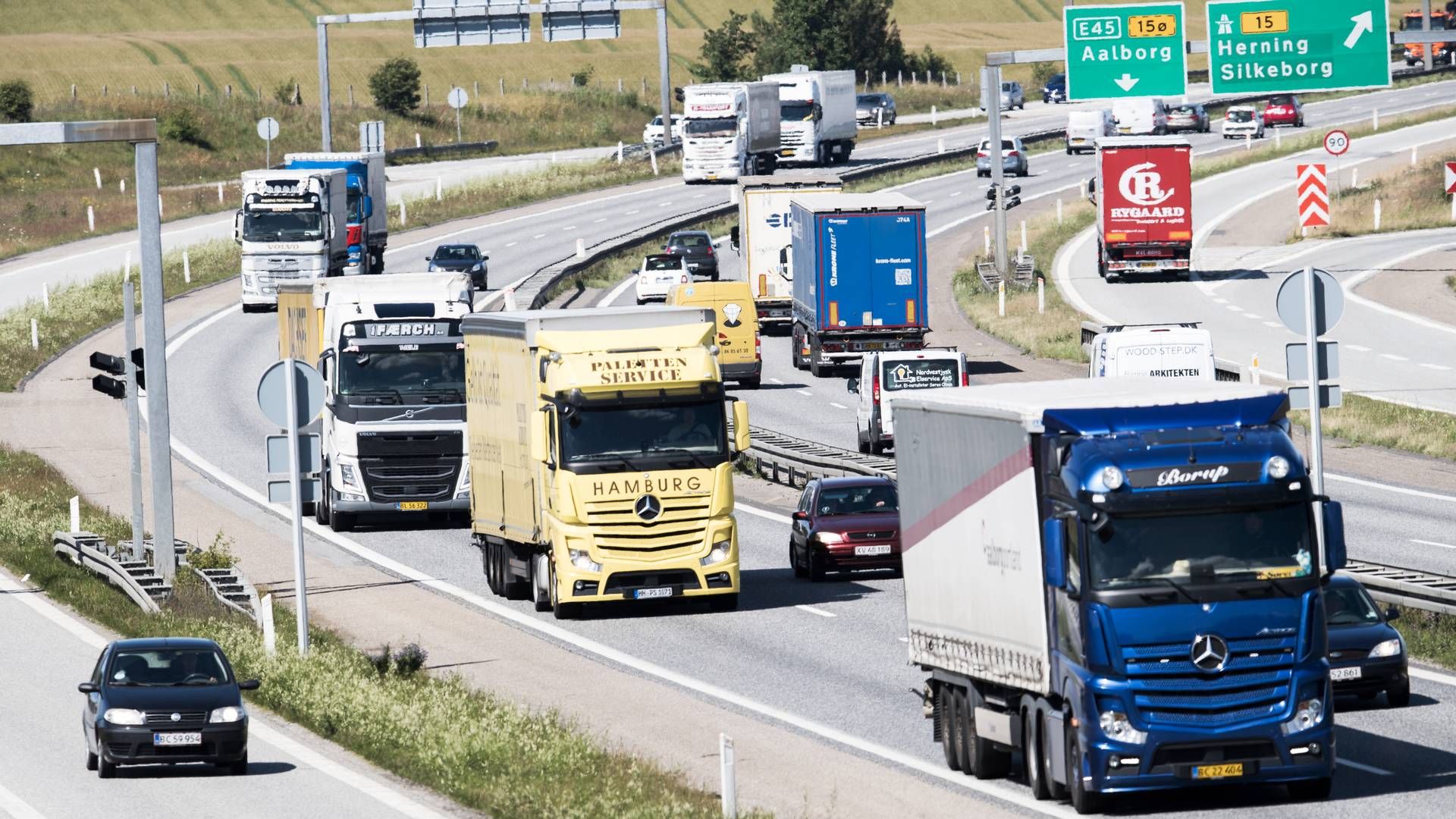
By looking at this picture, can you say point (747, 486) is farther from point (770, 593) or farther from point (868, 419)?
point (770, 593)

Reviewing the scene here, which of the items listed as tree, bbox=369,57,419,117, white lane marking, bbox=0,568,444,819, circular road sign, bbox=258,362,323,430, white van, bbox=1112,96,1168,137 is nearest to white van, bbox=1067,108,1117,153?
white van, bbox=1112,96,1168,137

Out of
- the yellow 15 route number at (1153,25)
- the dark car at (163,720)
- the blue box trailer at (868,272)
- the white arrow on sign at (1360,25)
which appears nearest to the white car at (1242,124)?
the yellow 15 route number at (1153,25)

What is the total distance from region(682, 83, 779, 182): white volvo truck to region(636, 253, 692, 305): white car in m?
22.9

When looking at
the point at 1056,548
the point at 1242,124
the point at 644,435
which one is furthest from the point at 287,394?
the point at 1242,124

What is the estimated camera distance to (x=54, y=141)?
3072cm

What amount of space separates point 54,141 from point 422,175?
6946cm

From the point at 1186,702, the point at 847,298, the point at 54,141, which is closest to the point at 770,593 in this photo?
the point at 54,141

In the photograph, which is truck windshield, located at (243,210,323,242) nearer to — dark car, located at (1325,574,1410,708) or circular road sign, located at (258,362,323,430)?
circular road sign, located at (258,362,323,430)

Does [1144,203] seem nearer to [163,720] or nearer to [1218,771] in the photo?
[163,720]

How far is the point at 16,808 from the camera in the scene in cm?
1852

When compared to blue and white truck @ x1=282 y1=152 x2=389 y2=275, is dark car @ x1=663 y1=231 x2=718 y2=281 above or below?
below

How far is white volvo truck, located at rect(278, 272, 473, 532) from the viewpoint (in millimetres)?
35531

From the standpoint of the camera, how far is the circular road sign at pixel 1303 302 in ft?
72.7

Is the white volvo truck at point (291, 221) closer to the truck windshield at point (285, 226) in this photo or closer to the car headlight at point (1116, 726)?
the truck windshield at point (285, 226)
